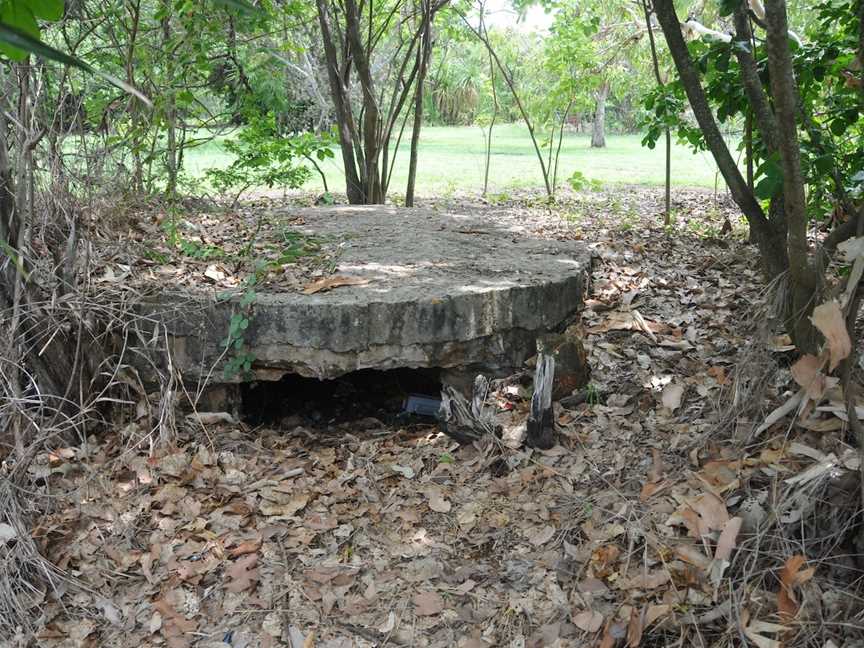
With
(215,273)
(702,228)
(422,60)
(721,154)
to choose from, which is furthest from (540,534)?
(422,60)

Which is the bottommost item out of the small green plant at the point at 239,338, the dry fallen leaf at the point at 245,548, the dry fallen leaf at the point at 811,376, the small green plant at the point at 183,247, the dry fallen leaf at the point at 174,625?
the dry fallen leaf at the point at 174,625

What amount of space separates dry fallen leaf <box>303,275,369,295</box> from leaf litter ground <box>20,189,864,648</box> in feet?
2.65

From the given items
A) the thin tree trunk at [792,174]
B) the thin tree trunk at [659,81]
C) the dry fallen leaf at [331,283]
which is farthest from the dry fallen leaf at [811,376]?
the thin tree trunk at [659,81]

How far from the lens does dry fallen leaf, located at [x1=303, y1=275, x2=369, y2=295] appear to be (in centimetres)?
390

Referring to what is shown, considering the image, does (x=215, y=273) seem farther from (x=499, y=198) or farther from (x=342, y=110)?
(x=499, y=198)

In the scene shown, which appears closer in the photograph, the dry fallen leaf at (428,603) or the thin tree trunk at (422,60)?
the dry fallen leaf at (428,603)

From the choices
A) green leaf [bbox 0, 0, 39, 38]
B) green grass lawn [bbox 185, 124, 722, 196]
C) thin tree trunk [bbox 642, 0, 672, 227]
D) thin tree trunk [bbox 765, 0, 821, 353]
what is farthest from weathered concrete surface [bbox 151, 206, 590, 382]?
green grass lawn [bbox 185, 124, 722, 196]

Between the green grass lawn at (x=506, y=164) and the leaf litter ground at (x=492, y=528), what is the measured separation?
4.30 metres

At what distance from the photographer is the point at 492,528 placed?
128 inches

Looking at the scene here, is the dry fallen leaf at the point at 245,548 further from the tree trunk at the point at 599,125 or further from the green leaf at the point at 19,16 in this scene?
the tree trunk at the point at 599,125

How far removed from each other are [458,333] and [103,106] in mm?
2989

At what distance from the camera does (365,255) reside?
4.58 m

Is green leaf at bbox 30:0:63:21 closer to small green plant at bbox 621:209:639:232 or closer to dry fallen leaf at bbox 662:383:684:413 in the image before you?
dry fallen leaf at bbox 662:383:684:413

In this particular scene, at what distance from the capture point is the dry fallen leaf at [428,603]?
2.92 metres
